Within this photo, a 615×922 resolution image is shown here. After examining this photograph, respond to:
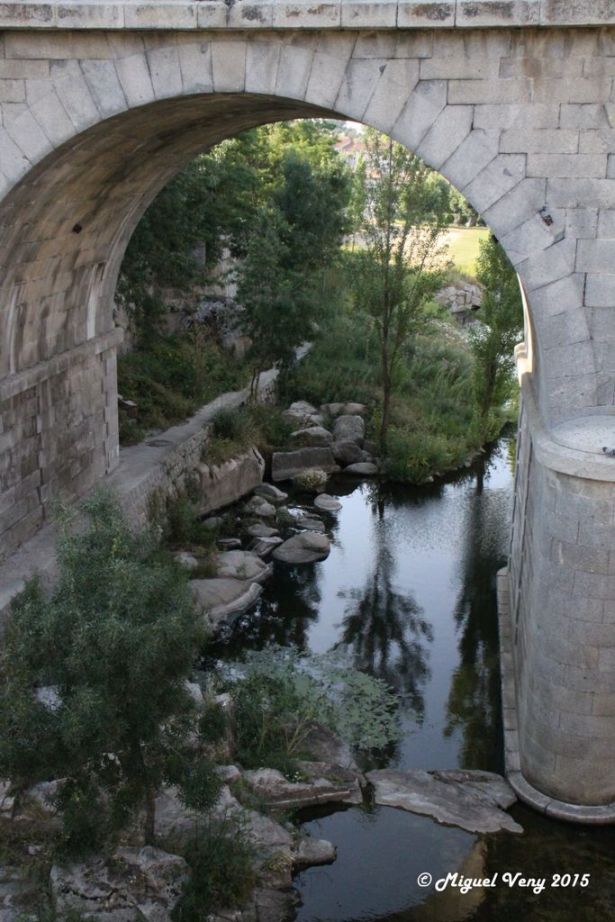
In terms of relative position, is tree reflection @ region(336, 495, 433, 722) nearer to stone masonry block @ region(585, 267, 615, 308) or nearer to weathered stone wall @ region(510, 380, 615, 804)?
weathered stone wall @ region(510, 380, 615, 804)

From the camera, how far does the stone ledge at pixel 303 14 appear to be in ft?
21.5

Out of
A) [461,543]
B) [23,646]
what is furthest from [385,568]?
[23,646]

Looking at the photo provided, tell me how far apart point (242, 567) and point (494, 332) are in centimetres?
646

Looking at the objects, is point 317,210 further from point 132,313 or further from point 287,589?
point 287,589

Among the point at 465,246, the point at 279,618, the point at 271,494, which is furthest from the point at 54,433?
the point at 465,246

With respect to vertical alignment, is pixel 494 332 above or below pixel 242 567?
above

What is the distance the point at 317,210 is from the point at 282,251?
3.14 meters

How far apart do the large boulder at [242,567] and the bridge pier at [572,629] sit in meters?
4.61

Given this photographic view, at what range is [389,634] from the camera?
10.5m

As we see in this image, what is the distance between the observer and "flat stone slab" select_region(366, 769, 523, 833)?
714 centimetres

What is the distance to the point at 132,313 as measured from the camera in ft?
49.4

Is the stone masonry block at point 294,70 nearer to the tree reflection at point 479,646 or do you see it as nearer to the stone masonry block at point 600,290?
the stone masonry block at point 600,290

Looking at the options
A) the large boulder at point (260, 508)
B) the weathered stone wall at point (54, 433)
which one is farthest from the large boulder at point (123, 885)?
the large boulder at point (260, 508)

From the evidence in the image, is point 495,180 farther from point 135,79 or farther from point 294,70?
point 135,79
